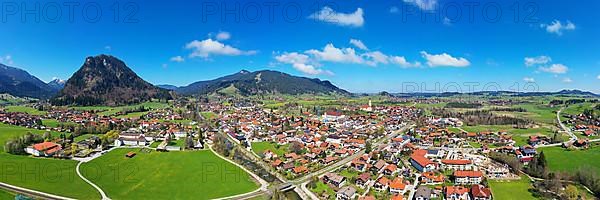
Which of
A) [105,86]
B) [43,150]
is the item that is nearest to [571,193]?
[43,150]

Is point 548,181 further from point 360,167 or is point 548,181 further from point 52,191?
point 52,191

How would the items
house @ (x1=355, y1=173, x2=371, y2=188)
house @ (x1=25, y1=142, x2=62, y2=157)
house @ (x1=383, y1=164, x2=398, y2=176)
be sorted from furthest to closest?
house @ (x1=25, y1=142, x2=62, y2=157) < house @ (x1=383, y1=164, x2=398, y2=176) < house @ (x1=355, y1=173, x2=371, y2=188)

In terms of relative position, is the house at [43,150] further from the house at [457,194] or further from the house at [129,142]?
the house at [457,194]

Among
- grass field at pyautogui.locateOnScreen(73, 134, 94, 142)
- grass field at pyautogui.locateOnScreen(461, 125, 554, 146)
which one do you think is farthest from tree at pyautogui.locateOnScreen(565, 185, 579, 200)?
grass field at pyautogui.locateOnScreen(73, 134, 94, 142)

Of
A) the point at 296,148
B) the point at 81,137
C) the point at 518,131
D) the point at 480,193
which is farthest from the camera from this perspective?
the point at 518,131

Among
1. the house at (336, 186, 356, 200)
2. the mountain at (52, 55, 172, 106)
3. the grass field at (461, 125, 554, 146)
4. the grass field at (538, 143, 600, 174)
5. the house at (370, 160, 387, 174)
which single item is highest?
the mountain at (52, 55, 172, 106)

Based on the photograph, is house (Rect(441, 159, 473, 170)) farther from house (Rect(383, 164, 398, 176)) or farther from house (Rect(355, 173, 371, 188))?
house (Rect(355, 173, 371, 188))

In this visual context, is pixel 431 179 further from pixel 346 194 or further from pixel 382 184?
pixel 346 194
